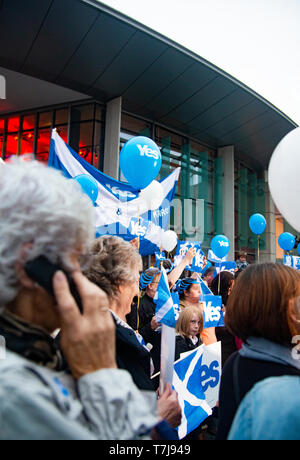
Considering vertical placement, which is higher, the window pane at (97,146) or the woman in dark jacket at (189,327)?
the window pane at (97,146)

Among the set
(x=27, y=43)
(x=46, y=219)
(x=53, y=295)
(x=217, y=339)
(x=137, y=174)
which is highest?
(x=27, y=43)

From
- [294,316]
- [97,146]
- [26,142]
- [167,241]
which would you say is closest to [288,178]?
[294,316]

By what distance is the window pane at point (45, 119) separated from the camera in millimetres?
11508

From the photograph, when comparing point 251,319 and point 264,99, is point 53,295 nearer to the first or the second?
point 251,319

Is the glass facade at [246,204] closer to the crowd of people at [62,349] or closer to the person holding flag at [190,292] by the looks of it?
the person holding flag at [190,292]

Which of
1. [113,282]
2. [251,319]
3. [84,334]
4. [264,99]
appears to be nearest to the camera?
[84,334]

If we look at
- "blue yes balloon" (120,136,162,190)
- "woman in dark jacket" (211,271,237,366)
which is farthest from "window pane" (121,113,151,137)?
"woman in dark jacket" (211,271,237,366)

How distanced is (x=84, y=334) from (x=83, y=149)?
10.8 meters

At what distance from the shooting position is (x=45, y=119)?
11.6 m

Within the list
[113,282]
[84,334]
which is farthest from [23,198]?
[113,282]

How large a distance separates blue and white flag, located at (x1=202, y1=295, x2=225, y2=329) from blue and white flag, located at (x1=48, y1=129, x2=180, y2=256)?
65.3 inches

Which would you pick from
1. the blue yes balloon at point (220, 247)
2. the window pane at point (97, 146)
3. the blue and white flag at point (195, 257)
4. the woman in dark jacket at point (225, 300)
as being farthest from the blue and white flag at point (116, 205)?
the window pane at point (97, 146)

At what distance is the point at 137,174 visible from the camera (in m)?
3.70

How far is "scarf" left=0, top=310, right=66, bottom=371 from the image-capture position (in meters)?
0.74
